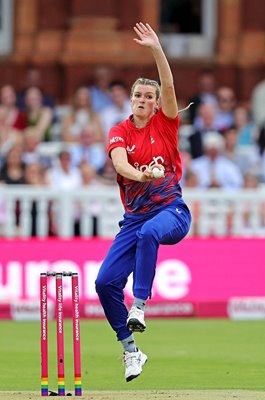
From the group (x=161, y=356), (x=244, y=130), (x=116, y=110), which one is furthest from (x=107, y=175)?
(x=161, y=356)

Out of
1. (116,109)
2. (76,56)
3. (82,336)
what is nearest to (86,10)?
(76,56)

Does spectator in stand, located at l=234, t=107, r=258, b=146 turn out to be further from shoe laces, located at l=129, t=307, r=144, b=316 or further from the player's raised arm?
shoe laces, located at l=129, t=307, r=144, b=316

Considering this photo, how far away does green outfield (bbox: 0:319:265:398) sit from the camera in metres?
12.1

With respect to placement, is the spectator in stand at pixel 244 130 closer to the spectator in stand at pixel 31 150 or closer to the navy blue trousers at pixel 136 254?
the spectator in stand at pixel 31 150

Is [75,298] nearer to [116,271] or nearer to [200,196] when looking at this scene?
[116,271]

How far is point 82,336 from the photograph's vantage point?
16.2m

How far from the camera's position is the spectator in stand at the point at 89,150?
2028 centimetres

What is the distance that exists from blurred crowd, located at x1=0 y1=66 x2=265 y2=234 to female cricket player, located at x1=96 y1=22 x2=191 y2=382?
8.16 m

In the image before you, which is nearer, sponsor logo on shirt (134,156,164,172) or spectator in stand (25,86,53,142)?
sponsor logo on shirt (134,156,164,172)

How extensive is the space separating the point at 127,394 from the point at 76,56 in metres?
13.3

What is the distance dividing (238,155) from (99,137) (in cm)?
188

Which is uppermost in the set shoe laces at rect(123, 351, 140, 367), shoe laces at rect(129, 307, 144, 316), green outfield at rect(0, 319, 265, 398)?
shoe laces at rect(129, 307, 144, 316)

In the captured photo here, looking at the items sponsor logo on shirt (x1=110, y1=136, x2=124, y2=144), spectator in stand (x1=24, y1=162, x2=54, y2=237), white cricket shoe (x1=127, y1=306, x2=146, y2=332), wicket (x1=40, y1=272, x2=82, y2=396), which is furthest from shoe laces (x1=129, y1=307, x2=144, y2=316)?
spectator in stand (x1=24, y1=162, x2=54, y2=237)

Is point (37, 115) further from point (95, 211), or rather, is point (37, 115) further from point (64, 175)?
point (95, 211)
